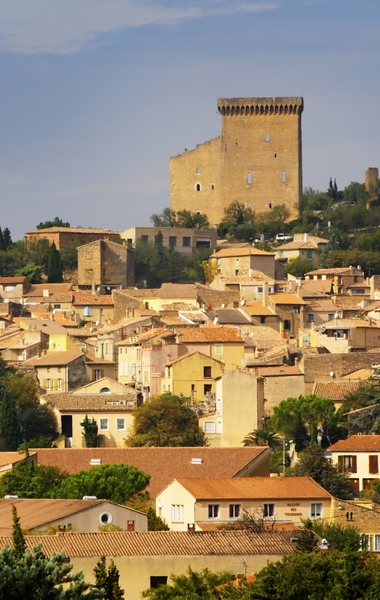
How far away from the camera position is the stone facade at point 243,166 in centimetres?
10425

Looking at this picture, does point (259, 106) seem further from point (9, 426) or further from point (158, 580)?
point (158, 580)

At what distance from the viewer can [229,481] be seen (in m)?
44.7

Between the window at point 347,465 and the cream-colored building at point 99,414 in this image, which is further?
the cream-colored building at point 99,414

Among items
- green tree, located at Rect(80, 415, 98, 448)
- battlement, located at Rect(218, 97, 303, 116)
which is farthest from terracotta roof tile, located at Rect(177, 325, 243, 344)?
battlement, located at Rect(218, 97, 303, 116)

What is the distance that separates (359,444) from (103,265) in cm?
3534

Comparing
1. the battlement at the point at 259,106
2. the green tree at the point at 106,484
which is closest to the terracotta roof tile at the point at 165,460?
the green tree at the point at 106,484

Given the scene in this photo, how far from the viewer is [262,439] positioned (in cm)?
5625

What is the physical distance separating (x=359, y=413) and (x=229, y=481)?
1407cm

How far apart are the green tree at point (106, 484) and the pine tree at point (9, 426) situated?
35.6 feet

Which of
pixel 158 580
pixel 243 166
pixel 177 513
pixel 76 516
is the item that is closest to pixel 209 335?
pixel 177 513

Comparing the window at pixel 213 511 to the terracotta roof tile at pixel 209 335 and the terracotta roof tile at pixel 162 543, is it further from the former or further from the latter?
the terracotta roof tile at pixel 209 335

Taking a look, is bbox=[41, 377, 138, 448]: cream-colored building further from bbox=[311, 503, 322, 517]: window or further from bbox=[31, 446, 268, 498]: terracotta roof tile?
bbox=[311, 503, 322, 517]: window

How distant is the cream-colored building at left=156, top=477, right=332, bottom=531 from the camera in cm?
4259

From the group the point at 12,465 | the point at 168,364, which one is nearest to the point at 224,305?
the point at 168,364
